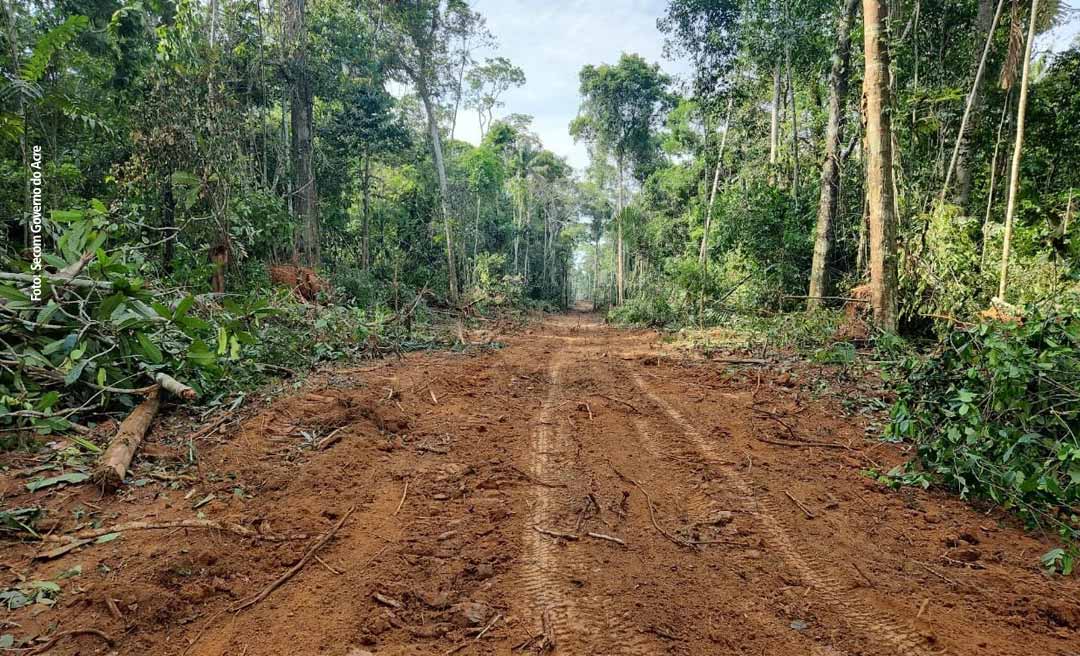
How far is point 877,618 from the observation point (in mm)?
2105

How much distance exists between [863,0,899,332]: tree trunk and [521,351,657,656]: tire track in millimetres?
6063

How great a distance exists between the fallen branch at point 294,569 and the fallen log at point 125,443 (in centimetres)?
141

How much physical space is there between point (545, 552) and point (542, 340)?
9.67m

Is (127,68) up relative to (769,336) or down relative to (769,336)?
up

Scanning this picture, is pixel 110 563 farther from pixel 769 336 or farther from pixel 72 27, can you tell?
pixel 769 336

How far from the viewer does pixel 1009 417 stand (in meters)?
3.31

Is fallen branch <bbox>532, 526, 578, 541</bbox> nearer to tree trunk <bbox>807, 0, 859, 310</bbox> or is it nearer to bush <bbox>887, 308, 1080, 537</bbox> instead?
bush <bbox>887, 308, 1080, 537</bbox>

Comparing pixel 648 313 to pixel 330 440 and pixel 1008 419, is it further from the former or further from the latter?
pixel 330 440

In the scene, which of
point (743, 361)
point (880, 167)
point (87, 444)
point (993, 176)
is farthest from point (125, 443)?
point (993, 176)

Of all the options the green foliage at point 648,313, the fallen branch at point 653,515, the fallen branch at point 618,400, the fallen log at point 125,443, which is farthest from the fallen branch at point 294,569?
the green foliage at point 648,313

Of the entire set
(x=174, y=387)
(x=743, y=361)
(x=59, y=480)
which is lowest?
(x=59, y=480)

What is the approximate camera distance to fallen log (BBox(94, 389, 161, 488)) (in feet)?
9.82

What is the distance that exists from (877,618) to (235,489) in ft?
11.6

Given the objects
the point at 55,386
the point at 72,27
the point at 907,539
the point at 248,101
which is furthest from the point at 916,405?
the point at 248,101
